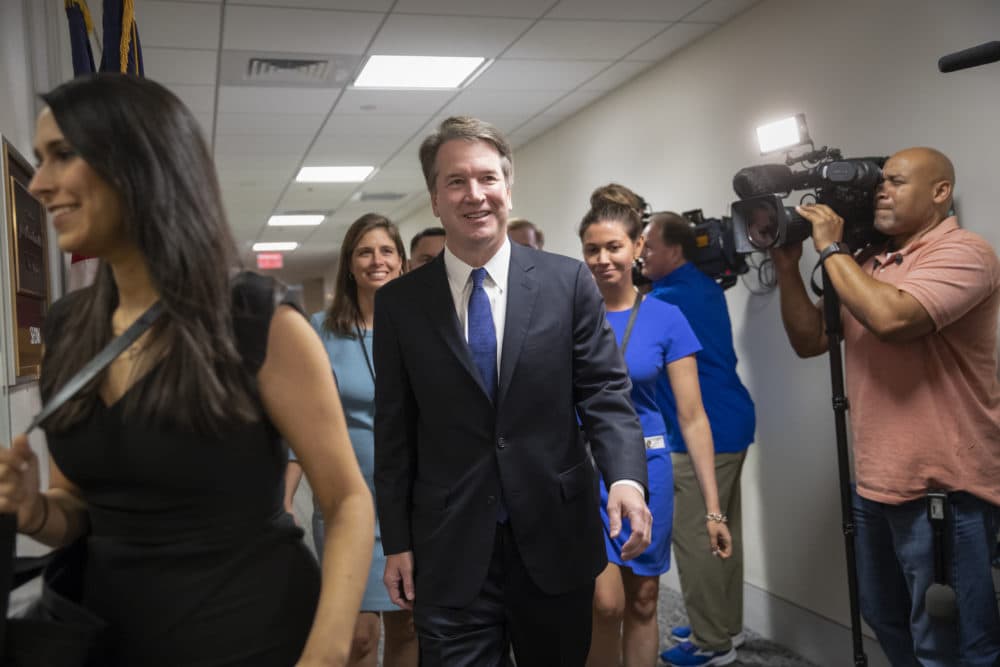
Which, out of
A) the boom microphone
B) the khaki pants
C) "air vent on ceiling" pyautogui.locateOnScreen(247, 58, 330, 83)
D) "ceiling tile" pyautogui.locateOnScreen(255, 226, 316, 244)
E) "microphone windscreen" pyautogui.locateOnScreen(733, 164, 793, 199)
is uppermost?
"air vent on ceiling" pyautogui.locateOnScreen(247, 58, 330, 83)

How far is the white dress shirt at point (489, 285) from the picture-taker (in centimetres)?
191

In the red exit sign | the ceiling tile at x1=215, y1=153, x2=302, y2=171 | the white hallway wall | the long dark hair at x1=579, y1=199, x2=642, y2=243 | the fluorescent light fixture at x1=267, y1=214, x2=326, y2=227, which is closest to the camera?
the long dark hair at x1=579, y1=199, x2=642, y2=243

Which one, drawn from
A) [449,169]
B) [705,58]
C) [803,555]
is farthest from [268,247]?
[449,169]

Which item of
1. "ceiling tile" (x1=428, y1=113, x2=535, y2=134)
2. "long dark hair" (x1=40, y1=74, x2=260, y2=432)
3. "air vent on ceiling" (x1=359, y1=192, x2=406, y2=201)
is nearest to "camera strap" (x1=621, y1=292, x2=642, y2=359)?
"long dark hair" (x1=40, y1=74, x2=260, y2=432)

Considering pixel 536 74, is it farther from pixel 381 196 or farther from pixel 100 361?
pixel 381 196

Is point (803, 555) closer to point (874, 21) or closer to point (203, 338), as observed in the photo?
point (874, 21)

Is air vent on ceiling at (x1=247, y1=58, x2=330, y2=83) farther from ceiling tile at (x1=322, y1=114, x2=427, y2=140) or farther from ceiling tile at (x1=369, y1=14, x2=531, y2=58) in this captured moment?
ceiling tile at (x1=322, y1=114, x2=427, y2=140)

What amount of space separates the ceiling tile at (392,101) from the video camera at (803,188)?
2.87 m

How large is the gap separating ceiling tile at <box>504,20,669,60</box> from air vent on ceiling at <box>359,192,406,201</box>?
184 inches

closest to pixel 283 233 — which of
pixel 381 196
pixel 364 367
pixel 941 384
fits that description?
pixel 381 196

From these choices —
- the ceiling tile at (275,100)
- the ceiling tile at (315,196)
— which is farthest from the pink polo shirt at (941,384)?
the ceiling tile at (315,196)

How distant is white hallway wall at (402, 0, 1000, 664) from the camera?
2.92 m

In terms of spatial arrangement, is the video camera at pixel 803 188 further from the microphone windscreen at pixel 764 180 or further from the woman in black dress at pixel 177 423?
the woman in black dress at pixel 177 423

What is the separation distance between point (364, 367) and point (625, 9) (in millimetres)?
2235
